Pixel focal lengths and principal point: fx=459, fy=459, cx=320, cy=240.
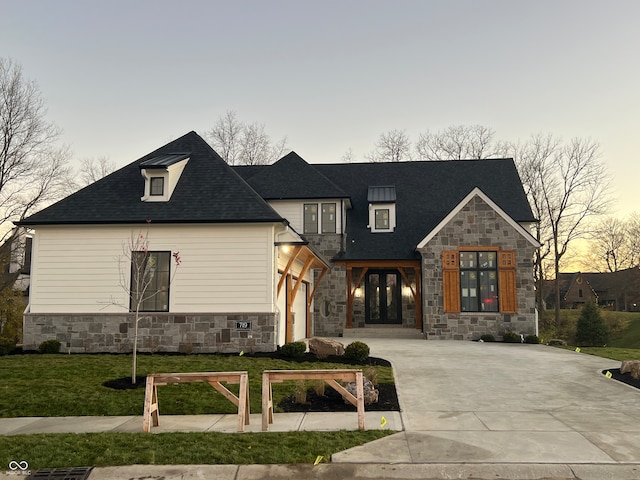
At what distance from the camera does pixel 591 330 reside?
26234mm

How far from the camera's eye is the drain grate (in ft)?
15.5

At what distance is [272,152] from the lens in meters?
38.4

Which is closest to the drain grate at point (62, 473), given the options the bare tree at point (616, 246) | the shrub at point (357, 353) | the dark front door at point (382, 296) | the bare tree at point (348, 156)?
the shrub at point (357, 353)

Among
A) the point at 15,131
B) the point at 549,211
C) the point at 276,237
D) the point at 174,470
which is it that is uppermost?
the point at 15,131

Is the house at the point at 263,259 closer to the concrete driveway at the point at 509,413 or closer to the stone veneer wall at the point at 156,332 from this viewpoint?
the stone veneer wall at the point at 156,332

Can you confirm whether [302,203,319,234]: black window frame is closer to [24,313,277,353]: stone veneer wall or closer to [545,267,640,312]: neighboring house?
[24,313,277,353]: stone veneer wall

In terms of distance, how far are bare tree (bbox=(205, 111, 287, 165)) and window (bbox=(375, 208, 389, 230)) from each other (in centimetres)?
1742

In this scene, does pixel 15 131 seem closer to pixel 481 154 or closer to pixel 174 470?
pixel 174 470

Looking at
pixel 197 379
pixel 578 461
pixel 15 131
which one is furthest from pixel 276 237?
pixel 15 131

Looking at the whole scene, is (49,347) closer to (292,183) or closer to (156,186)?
(156,186)

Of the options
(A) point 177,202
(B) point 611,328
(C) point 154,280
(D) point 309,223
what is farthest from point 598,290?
(C) point 154,280

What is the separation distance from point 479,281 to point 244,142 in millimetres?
25607

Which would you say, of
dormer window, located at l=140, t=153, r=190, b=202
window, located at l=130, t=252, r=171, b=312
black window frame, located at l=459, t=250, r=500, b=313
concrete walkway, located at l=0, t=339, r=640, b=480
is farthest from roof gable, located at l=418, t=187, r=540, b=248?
window, located at l=130, t=252, r=171, b=312

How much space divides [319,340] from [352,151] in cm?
2949
